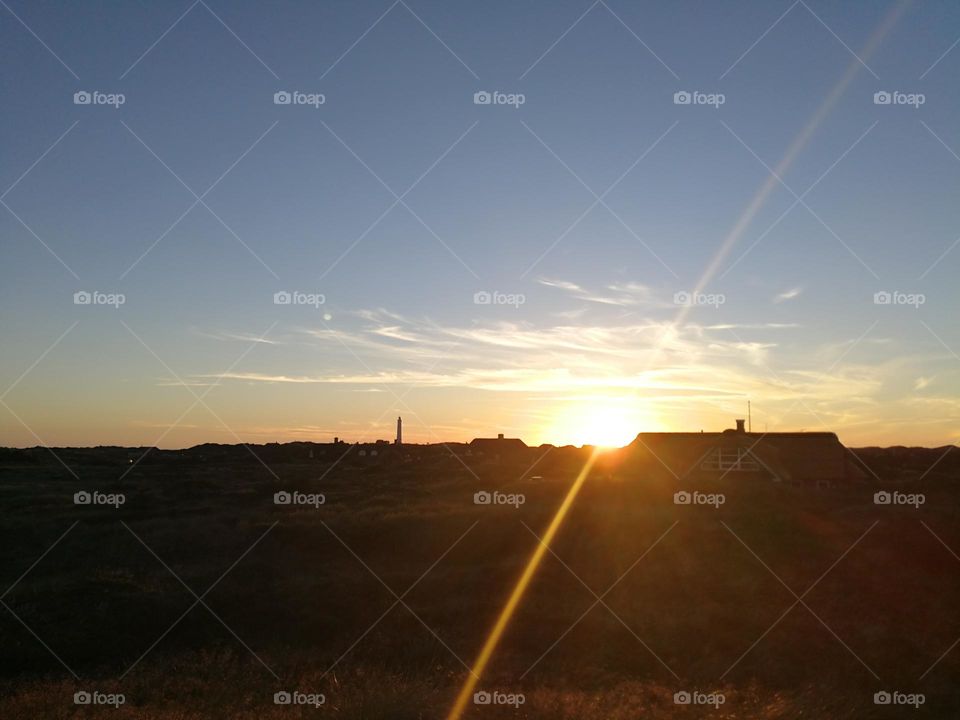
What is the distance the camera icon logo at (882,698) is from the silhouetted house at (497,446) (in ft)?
232

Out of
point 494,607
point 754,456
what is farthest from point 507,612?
point 754,456

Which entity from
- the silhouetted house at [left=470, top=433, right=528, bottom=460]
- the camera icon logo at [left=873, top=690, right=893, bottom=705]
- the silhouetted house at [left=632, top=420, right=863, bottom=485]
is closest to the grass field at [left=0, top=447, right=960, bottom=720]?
the camera icon logo at [left=873, top=690, right=893, bottom=705]

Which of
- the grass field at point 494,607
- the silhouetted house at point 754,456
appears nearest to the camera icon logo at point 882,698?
the grass field at point 494,607

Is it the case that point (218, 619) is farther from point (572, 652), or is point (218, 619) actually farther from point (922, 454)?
point (922, 454)

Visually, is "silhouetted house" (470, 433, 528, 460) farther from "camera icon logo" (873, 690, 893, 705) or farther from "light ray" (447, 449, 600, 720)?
"camera icon logo" (873, 690, 893, 705)

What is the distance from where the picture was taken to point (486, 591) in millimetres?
22219

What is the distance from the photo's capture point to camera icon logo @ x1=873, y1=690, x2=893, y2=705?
1332 cm

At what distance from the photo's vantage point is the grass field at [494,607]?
40.6 feet

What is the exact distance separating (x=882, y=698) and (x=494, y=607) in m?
9.79

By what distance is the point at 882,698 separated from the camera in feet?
44.6

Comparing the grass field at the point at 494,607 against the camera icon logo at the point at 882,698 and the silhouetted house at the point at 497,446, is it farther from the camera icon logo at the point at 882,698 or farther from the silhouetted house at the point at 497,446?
the silhouetted house at the point at 497,446

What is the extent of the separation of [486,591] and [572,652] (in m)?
5.31

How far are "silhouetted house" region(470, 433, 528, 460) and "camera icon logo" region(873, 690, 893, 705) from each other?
7070 cm

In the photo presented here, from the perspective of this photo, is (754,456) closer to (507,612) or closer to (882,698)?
(507,612)
